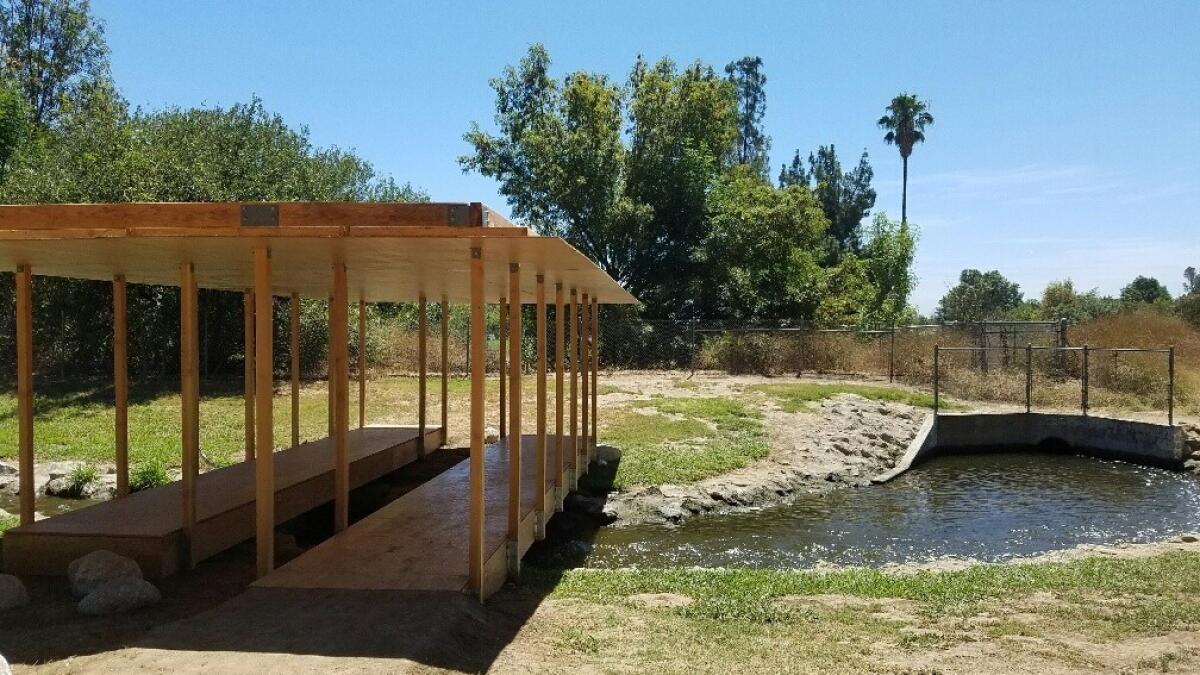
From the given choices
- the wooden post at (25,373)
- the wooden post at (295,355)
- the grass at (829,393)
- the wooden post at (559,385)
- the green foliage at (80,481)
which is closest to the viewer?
the wooden post at (25,373)

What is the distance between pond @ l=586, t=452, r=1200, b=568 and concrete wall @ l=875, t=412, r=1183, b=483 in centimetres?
115

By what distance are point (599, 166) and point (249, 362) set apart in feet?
73.3

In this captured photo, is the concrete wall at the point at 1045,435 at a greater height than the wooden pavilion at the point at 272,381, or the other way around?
A: the wooden pavilion at the point at 272,381

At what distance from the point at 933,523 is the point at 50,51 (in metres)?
36.8

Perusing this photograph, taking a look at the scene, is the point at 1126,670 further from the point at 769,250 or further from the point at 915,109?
the point at 915,109

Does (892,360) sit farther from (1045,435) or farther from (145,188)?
(145,188)

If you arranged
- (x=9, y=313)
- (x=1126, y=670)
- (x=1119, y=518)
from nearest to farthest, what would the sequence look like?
(x=1126, y=670)
(x=1119, y=518)
(x=9, y=313)

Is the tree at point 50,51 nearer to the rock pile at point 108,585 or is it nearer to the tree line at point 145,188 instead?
the tree line at point 145,188

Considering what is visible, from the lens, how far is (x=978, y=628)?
602 centimetres

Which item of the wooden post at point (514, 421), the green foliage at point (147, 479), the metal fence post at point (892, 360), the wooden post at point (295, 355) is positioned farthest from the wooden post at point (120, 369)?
the metal fence post at point (892, 360)

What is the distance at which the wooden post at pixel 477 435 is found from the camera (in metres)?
6.02

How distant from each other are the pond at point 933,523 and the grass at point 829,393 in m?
3.94

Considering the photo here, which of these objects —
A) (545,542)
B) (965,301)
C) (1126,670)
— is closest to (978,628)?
(1126,670)

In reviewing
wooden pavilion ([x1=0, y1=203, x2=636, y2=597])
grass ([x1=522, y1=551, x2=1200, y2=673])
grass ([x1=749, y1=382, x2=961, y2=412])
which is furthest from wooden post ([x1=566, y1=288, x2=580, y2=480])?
grass ([x1=749, y1=382, x2=961, y2=412])
